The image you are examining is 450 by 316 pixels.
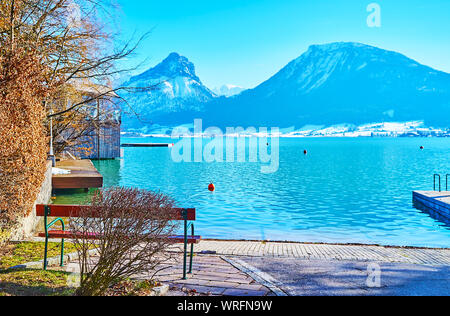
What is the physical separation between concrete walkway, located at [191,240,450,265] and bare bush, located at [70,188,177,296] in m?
3.47

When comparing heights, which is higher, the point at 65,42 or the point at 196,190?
the point at 65,42

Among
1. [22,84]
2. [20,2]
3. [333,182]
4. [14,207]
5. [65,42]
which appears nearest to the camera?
[14,207]

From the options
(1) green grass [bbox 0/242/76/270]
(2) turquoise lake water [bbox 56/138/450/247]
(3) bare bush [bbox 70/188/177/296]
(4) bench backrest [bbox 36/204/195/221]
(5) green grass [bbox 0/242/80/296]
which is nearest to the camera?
(3) bare bush [bbox 70/188/177/296]

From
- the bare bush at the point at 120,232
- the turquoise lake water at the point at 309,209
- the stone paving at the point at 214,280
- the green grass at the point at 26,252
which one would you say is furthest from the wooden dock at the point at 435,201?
the bare bush at the point at 120,232

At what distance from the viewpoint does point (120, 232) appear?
5.68 metres

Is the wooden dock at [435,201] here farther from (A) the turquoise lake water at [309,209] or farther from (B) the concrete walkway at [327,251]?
(B) the concrete walkway at [327,251]

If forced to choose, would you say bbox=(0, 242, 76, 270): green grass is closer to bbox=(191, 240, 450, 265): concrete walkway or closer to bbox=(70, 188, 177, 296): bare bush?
bbox=(70, 188, 177, 296): bare bush

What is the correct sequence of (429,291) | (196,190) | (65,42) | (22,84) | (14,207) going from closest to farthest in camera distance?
(429,291)
(14,207)
(22,84)
(65,42)
(196,190)

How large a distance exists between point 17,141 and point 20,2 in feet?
16.8

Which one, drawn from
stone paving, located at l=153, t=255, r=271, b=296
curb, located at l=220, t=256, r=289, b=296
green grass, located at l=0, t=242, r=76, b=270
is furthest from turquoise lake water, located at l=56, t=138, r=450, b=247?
stone paving, located at l=153, t=255, r=271, b=296

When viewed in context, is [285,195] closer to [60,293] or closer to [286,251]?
[286,251]

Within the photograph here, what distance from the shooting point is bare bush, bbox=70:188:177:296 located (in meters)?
5.63
